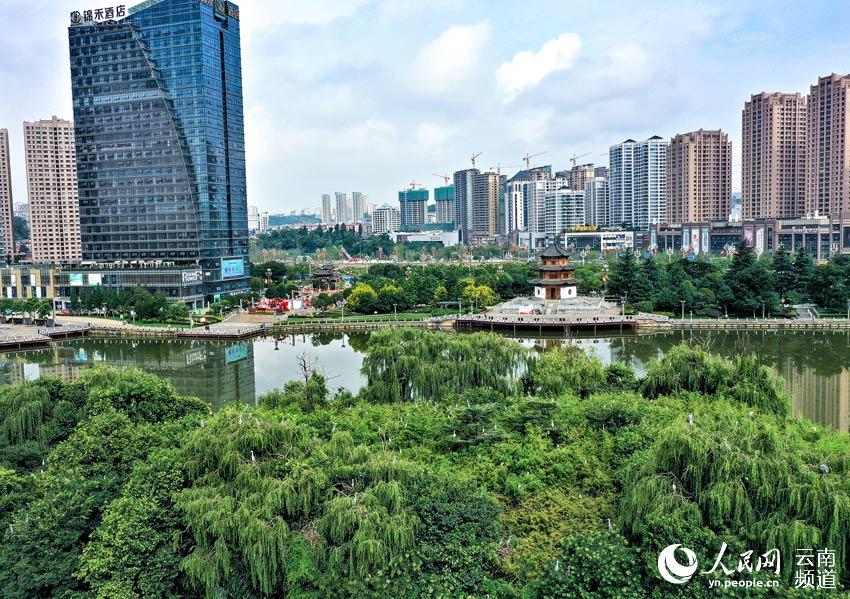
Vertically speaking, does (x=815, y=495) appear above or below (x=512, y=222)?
below

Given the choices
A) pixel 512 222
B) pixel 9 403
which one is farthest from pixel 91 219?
pixel 512 222

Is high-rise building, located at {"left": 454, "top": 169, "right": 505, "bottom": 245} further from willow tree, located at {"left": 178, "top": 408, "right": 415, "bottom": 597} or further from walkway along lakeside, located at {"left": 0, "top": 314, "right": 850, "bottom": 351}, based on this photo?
willow tree, located at {"left": 178, "top": 408, "right": 415, "bottom": 597}

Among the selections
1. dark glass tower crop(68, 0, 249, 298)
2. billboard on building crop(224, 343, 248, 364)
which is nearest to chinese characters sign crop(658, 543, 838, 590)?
billboard on building crop(224, 343, 248, 364)

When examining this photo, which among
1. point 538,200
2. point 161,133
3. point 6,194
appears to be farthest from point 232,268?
point 538,200

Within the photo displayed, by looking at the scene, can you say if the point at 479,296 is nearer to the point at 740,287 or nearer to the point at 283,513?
the point at 740,287

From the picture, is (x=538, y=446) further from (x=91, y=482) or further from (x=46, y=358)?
(x=46, y=358)

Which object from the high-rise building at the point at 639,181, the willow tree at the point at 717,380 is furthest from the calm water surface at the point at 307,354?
the high-rise building at the point at 639,181

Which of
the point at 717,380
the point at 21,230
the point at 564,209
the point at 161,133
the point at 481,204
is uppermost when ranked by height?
the point at 481,204
